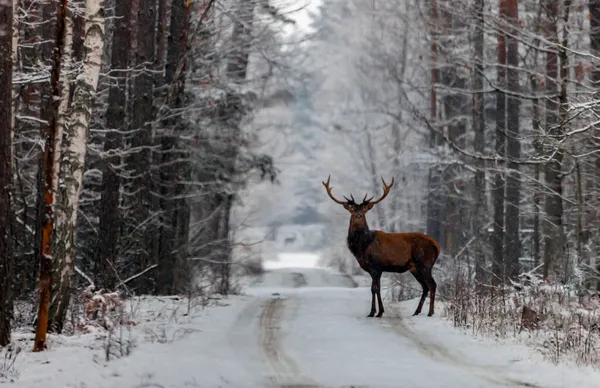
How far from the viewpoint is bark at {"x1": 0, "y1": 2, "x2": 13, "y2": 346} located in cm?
738

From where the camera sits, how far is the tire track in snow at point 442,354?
6605 mm

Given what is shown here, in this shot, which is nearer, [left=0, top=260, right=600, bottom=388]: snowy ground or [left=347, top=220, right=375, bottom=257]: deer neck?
[left=0, top=260, right=600, bottom=388]: snowy ground

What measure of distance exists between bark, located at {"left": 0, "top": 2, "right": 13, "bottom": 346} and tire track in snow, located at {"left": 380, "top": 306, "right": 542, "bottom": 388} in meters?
4.88

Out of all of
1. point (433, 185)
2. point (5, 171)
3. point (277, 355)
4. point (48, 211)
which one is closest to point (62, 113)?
point (5, 171)

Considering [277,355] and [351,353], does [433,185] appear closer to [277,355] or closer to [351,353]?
[351,353]

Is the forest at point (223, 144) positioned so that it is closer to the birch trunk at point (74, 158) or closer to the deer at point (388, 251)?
the birch trunk at point (74, 158)

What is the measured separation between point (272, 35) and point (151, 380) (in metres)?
15.1

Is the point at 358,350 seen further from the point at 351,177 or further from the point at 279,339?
the point at 351,177

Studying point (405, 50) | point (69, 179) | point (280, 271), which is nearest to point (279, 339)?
point (69, 179)

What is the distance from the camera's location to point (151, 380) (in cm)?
630

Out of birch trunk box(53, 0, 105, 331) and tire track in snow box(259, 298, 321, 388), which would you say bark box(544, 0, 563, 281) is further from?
birch trunk box(53, 0, 105, 331)

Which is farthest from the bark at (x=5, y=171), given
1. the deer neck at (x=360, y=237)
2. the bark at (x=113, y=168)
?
the deer neck at (x=360, y=237)

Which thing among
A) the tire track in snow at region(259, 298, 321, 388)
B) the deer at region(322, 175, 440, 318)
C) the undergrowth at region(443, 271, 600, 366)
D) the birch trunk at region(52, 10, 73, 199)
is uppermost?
the birch trunk at region(52, 10, 73, 199)

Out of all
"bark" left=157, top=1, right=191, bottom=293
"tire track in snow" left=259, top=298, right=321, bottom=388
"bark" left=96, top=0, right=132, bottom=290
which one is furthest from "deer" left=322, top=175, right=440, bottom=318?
"bark" left=157, top=1, right=191, bottom=293
